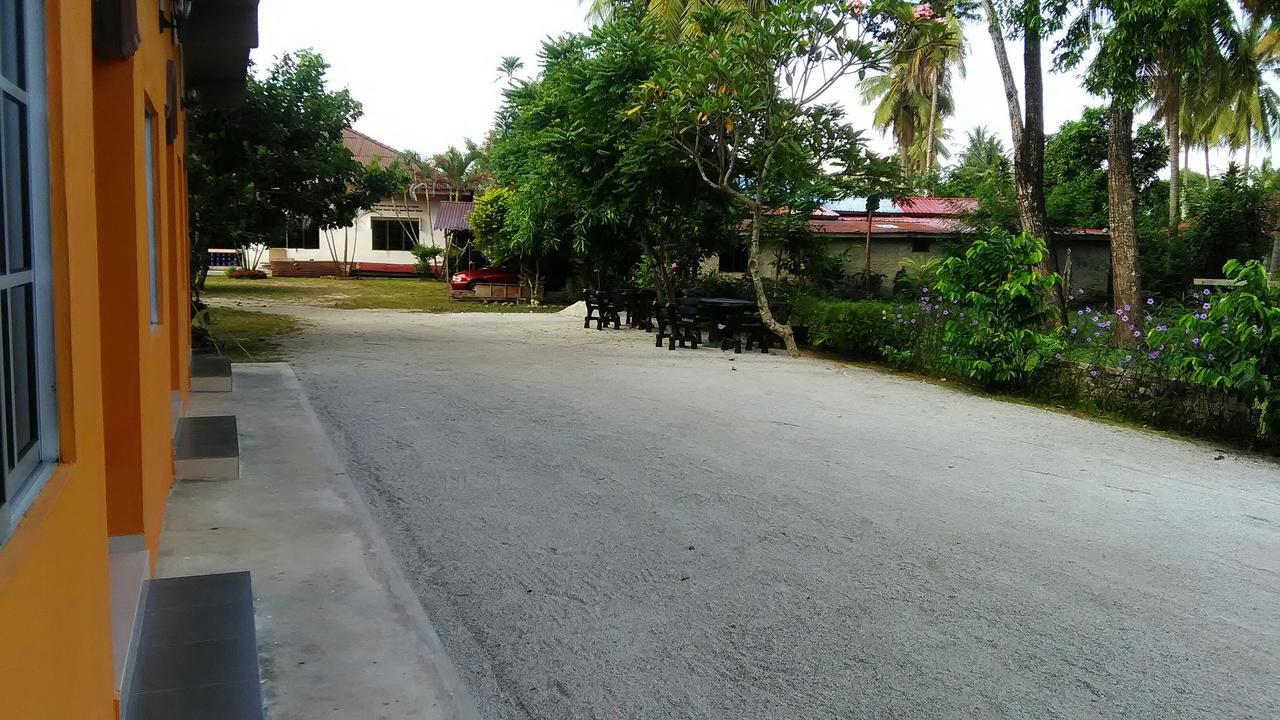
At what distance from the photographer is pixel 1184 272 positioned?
2200cm

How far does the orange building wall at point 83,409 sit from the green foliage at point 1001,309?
895cm

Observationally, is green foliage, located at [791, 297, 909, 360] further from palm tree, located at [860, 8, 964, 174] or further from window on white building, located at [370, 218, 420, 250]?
window on white building, located at [370, 218, 420, 250]

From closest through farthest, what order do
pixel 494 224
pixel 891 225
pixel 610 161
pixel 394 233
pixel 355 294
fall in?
pixel 610 161 → pixel 891 225 → pixel 494 224 → pixel 355 294 → pixel 394 233

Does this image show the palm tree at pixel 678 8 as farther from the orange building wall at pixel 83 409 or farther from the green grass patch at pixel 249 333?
the orange building wall at pixel 83 409

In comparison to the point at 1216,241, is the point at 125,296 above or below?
below

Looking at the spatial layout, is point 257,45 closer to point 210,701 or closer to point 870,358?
point 210,701

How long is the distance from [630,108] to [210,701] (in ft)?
44.5

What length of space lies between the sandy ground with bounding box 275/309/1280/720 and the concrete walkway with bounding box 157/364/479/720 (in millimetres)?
173

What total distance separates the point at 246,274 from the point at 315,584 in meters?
32.4

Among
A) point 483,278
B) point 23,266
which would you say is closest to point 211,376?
point 23,266

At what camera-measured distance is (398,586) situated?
14.4 feet

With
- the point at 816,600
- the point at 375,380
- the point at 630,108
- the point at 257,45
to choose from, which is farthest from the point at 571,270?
the point at 816,600

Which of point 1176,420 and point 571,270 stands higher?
point 571,270

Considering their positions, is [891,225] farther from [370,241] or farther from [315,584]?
[315,584]
